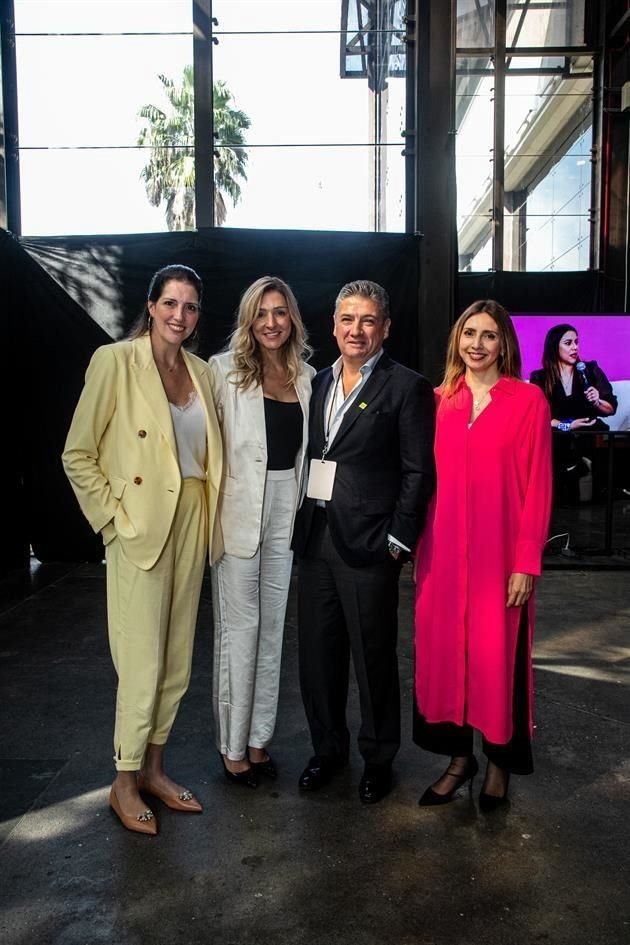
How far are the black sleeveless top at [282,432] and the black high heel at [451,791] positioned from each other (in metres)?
1.14

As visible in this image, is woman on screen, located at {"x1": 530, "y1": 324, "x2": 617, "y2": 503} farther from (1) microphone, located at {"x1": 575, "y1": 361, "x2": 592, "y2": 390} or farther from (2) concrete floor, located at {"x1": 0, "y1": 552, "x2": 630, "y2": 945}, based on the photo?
(2) concrete floor, located at {"x1": 0, "y1": 552, "x2": 630, "y2": 945}

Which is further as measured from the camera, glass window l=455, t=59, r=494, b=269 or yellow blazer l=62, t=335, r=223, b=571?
glass window l=455, t=59, r=494, b=269

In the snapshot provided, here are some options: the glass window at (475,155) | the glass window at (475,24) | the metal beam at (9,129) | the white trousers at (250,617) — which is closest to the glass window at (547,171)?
the glass window at (475,155)

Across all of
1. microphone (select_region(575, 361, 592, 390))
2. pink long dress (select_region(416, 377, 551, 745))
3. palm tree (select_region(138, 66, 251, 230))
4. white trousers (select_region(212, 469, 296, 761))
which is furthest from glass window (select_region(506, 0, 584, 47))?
white trousers (select_region(212, 469, 296, 761))

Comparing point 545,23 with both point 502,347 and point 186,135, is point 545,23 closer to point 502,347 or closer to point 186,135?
point 186,135

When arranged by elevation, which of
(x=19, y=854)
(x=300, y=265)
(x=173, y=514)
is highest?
(x=300, y=265)

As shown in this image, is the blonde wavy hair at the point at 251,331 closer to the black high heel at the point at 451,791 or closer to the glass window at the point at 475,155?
the black high heel at the point at 451,791

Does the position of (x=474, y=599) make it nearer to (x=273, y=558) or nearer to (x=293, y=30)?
(x=273, y=558)

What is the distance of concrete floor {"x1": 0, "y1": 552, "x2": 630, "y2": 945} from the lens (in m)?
1.93

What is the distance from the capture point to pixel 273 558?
2613mm

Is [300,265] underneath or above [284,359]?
above

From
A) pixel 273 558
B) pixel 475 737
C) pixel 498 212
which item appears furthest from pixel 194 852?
pixel 498 212

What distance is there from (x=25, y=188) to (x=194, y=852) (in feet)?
18.7

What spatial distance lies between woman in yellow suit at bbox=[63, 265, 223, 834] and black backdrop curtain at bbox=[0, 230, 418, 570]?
3.70 m
